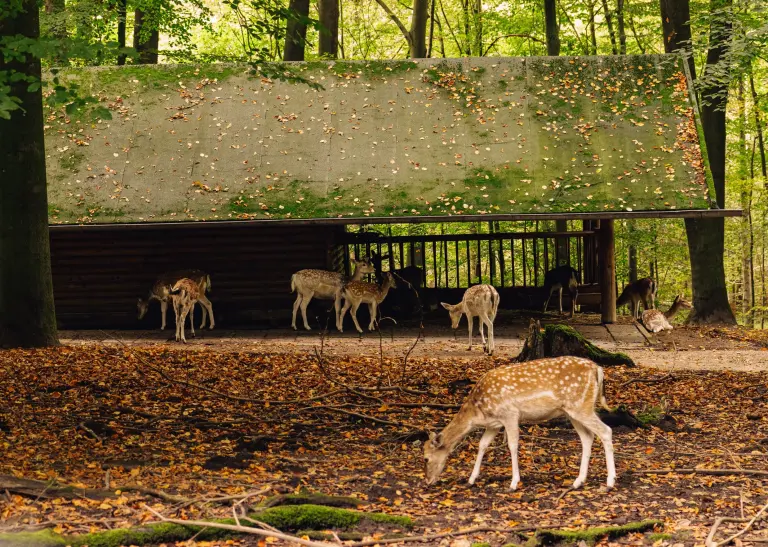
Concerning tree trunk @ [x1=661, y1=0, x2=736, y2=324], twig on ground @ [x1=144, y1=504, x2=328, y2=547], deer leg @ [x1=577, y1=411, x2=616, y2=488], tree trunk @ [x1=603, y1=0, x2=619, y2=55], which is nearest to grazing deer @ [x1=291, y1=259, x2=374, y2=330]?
tree trunk @ [x1=661, y1=0, x2=736, y2=324]

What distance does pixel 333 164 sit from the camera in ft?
62.7

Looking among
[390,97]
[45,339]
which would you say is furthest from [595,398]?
[390,97]

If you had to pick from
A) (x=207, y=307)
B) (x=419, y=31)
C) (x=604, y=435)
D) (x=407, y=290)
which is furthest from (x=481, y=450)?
(x=419, y=31)

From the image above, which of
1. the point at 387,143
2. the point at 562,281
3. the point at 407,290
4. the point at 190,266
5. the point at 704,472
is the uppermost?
the point at 387,143

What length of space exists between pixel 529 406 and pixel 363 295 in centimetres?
1105

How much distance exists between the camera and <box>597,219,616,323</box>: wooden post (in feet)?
64.3

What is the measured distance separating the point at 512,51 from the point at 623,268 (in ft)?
32.9

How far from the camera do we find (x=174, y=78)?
2158cm

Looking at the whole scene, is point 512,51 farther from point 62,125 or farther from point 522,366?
point 522,366

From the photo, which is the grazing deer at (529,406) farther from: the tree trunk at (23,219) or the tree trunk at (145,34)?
the tree trunk at (145,34)

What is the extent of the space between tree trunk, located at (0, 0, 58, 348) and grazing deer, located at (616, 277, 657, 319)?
12.4m

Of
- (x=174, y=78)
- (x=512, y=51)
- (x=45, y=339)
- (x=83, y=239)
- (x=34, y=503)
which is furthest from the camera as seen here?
(x=512, y=51)

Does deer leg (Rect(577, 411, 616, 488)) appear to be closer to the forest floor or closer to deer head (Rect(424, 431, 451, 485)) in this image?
the forest floor

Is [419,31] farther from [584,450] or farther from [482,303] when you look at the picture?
[584,450]
